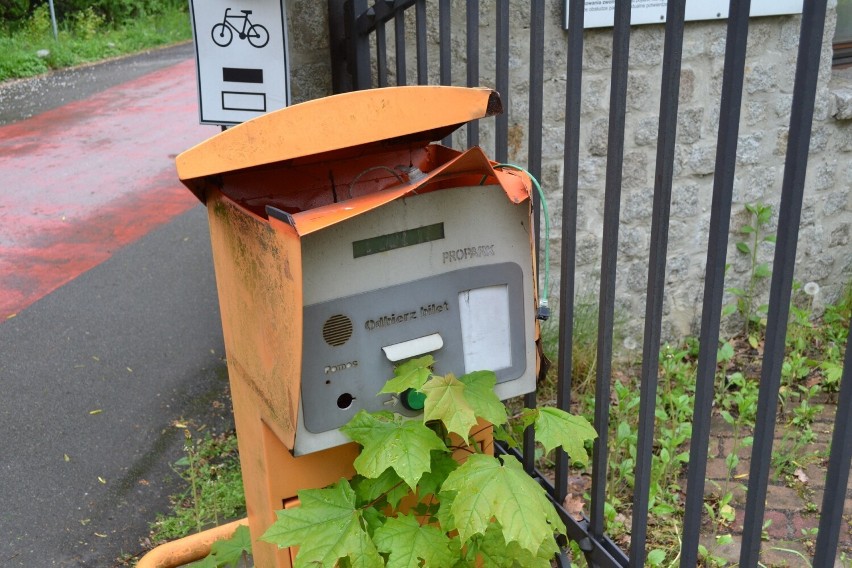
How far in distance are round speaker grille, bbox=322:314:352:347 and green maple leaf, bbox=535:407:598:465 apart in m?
0.48

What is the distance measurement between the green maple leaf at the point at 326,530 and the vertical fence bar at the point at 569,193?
622mm

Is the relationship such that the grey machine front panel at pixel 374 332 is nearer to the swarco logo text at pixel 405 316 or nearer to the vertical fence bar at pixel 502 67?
the swarco logo text at pixel 405 316

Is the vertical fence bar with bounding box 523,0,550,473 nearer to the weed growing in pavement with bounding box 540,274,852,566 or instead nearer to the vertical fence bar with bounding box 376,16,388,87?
the vertical fence bar with bounding box 376,16,388,87

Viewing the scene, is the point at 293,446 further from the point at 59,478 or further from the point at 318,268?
the point at 59,478

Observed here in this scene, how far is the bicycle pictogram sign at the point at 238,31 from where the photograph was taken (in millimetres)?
2947

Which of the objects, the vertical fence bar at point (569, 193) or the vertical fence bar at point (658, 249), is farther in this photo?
the vertical fence bar at point (569, 193)

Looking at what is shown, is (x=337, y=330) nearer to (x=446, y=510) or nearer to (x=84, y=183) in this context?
(x=446, y=510)

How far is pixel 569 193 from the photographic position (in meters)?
2.00

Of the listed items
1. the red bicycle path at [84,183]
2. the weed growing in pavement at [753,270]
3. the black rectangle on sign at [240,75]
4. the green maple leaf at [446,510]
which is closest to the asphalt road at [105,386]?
the red bicycle path at [84,183]

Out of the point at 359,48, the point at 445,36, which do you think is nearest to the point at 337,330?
the point at 445,36

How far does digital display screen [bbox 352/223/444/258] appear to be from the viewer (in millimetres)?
1720

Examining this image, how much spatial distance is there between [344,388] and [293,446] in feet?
0.53

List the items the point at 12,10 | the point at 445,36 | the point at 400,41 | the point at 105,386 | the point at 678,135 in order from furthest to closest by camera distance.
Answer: the point at 12,10 → the point at 105,386 → the point at 678,135 → the point at 400,41 → the point at 445,36

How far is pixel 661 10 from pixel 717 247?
2.43 meters
